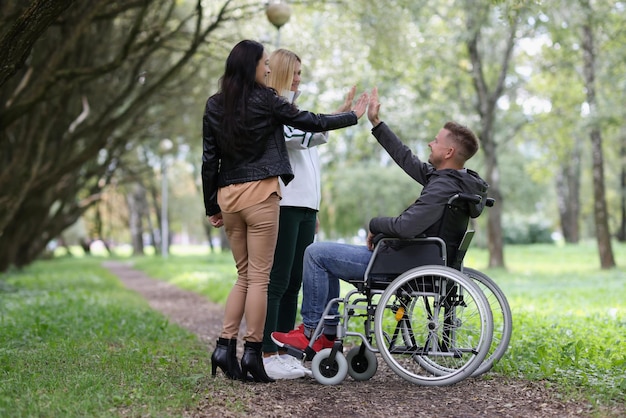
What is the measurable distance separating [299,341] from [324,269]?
18.5 inches

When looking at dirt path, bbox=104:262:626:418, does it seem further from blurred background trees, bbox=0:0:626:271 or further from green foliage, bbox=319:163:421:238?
green foliage, bbox=319:163:421:238

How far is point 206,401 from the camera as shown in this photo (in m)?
3.73

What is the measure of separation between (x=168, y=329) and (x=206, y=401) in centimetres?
354

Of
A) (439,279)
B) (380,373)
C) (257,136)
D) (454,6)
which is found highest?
(454,6)

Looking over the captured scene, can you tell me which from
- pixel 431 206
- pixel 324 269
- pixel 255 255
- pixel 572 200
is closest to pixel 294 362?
pixel 324 269

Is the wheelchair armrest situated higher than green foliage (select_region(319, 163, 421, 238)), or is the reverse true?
green foliage (select_region(319, 163, 421, 238))

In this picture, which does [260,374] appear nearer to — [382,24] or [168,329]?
[168,329]

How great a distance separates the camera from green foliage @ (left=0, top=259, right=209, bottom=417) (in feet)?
11.5

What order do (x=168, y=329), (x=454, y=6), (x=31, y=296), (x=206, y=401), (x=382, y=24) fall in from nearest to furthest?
(x=206, y=401) → (x=168, y=329) → (x=31, y=296) → (x=382, y=24) → (x=454, y=6)

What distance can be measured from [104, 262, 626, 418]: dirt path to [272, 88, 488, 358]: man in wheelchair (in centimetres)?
33

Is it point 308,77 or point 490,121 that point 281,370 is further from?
point 490,121

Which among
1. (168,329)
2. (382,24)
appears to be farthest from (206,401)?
(382,24)

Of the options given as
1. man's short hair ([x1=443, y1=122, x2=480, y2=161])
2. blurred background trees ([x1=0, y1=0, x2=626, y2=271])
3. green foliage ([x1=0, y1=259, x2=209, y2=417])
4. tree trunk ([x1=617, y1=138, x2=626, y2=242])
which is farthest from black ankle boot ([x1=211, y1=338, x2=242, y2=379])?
tree trunk ([x1=617, y1=138, x2=626, y2=242])

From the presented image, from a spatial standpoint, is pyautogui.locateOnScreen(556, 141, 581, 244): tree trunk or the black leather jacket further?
pyautogui.locateOnScreen(556, 141, 581, 244): tree trunk
